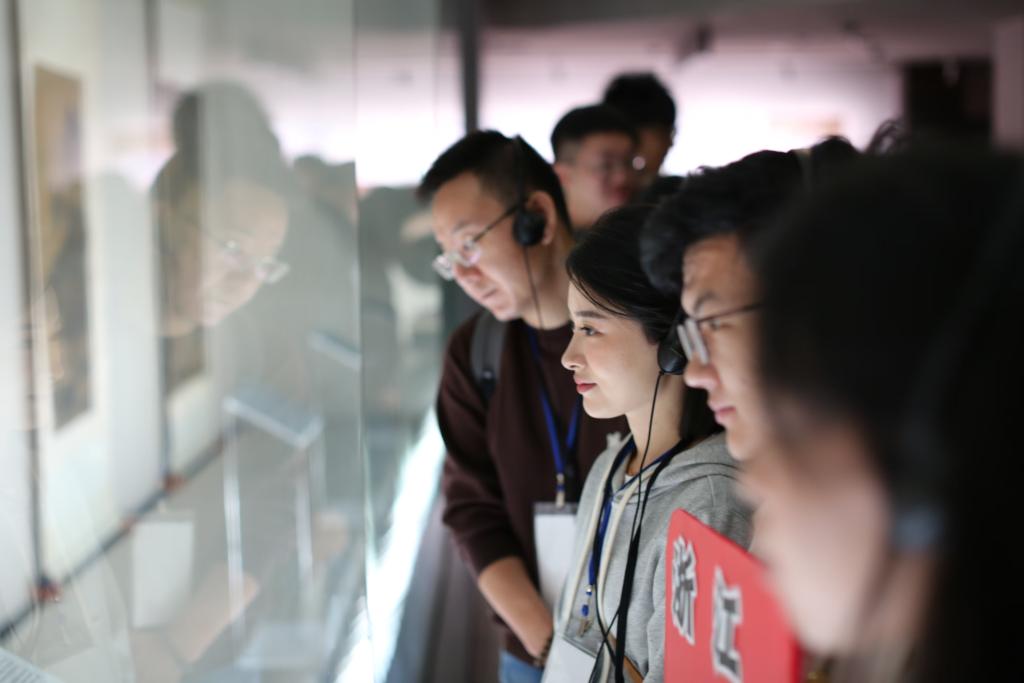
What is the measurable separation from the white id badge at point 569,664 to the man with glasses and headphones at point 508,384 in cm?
35

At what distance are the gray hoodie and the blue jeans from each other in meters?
0.44

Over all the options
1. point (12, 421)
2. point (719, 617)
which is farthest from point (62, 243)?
point (719, 617)

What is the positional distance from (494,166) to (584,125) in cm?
77

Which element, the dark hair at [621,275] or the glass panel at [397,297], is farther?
the glass panel at [397,297]

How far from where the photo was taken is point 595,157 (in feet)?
8.30

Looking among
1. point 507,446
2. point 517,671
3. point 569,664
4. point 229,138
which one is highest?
point 229,138

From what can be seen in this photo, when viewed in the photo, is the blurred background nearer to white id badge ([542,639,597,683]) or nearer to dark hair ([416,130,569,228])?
dark hair ([416,130,569,228])

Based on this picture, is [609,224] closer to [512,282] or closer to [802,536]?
[512,282]

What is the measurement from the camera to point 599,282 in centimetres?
121

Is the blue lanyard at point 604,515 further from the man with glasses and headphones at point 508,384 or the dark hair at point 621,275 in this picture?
the man with glasses and headphones at point 508,384

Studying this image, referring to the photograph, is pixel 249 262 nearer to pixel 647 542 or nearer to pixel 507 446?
pixel 507 446

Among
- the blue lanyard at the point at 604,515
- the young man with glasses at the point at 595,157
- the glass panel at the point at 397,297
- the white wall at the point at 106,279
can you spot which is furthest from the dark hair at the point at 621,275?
the young man with glasses at the point at 595,157

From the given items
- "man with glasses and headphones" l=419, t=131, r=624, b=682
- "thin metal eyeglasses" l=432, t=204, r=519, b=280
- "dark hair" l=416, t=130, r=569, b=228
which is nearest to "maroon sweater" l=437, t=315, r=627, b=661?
"man with glasses and headphones" l=419, t=131, r=624, b=682

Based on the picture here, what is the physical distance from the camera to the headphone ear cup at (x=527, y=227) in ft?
5.80
